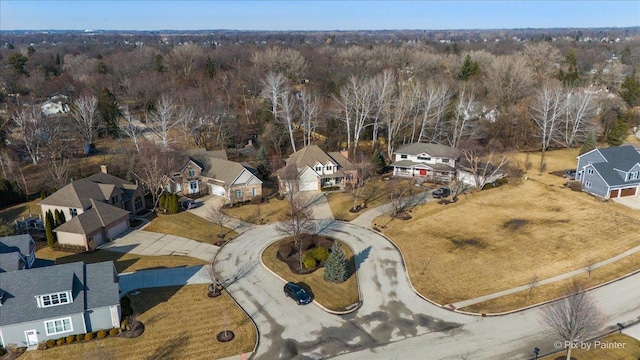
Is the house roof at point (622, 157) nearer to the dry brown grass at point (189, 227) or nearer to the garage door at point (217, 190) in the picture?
the dry brown grass at point (189, 227)

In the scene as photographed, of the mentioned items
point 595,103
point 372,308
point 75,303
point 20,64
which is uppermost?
point 20,64

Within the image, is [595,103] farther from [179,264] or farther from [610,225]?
[179,264]

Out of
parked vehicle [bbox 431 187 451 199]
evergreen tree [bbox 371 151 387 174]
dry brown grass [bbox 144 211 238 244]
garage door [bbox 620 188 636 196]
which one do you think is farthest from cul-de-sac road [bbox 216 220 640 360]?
evergreen tree [bbox 371 151 387 174]

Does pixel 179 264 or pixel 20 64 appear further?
pixel 20 64

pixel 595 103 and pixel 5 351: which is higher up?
pixel 595 103

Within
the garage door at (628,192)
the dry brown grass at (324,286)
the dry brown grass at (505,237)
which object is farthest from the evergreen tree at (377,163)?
the garage door at (628,192)

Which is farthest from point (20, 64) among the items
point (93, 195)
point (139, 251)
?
point (139, 251)

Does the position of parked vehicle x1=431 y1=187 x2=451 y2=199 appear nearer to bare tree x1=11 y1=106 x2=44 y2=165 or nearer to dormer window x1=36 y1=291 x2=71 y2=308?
dormer window x1=36 y1=291 x2=71 y2=308
